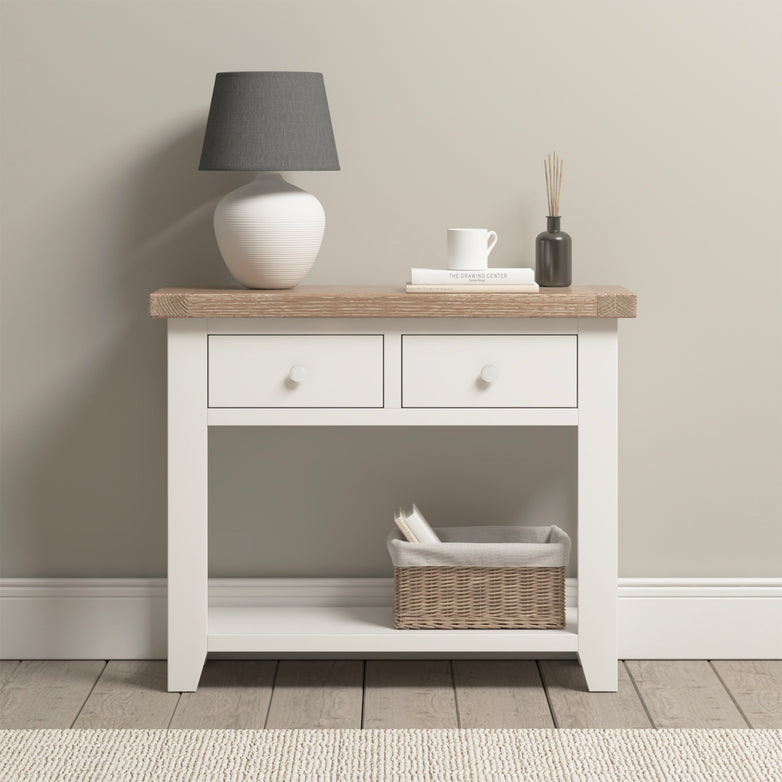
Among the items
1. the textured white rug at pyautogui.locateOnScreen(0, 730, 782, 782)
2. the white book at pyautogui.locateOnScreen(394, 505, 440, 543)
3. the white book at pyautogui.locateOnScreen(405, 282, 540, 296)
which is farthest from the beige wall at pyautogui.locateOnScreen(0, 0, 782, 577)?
the textured white rug at pyautogui.locateOnScreen(0, 730, 782, 782)

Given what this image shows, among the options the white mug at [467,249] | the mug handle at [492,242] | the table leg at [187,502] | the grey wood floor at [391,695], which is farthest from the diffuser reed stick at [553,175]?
the grey wood floor at [391,695]

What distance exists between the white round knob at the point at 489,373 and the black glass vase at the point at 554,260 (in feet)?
0.96

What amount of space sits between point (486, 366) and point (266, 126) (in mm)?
637

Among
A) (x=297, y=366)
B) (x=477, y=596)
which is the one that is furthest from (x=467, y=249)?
(x=477, y=596)

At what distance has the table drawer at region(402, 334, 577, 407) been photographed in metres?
2.23

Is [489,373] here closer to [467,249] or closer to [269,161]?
[467,249]

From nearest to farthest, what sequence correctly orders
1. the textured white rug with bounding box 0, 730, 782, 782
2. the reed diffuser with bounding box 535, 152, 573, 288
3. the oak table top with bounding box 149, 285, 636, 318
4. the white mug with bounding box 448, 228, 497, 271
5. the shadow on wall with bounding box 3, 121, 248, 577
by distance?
the textured white rug with bounding box 0, 730, 782, 782
the oak table top with bounding box 149, 285, 636, 318
the white mug with bounding box 448, 228, 497, 271
the reed diffuser with bounding box 535, 152, 573, 288
the shadow on wall with bounding box 3, 121, 248, 577

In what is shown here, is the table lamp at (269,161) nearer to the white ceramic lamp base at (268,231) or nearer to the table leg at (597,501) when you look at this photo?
the white ceramic lamp base at (268,231)

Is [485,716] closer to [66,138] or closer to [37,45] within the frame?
[66,138]

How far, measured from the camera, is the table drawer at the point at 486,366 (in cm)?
223

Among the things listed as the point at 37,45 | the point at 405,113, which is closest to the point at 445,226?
the point at 405,113

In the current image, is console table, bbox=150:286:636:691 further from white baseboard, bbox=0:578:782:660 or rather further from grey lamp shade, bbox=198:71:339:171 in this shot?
white baseboard, bbox=0:578:782:660

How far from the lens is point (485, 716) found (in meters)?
2.23

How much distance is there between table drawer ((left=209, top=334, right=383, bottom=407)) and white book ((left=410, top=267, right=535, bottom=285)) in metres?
0.15
